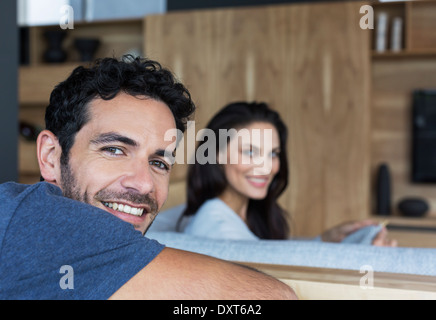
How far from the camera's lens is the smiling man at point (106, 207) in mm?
744

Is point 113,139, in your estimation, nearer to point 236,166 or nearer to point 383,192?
point 236,166

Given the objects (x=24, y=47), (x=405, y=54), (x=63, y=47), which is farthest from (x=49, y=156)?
(x=24, y=47)

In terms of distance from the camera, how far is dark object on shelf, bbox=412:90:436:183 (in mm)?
4039

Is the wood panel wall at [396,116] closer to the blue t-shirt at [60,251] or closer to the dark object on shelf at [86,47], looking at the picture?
the dark object on shelf at [86,47]

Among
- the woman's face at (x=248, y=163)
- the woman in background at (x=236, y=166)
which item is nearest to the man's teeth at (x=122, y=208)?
the woman in background at (x=236, y=166)

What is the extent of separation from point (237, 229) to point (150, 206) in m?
Answer: 0.95

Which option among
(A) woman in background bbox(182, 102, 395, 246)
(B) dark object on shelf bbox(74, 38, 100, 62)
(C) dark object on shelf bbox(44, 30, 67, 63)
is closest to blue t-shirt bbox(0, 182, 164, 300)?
(A) woman in background bbox(182, 102, 395, 246)

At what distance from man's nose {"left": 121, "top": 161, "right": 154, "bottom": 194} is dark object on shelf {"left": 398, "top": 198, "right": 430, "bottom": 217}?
10.8 ft

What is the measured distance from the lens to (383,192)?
4016 mm

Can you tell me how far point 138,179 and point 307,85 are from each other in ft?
9.91

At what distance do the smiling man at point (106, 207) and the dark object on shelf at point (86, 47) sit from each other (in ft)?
11.8

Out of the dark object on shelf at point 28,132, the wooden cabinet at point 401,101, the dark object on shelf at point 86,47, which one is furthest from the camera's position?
the dark object on shelf at point 86,47

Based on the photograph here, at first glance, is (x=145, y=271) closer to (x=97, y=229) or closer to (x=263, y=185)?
(x=97, y=229)

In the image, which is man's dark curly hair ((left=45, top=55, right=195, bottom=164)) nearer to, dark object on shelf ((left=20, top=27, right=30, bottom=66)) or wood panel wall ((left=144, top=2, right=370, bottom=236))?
wood panel wall ((left=144, top=2, right=370, bottom=236))
